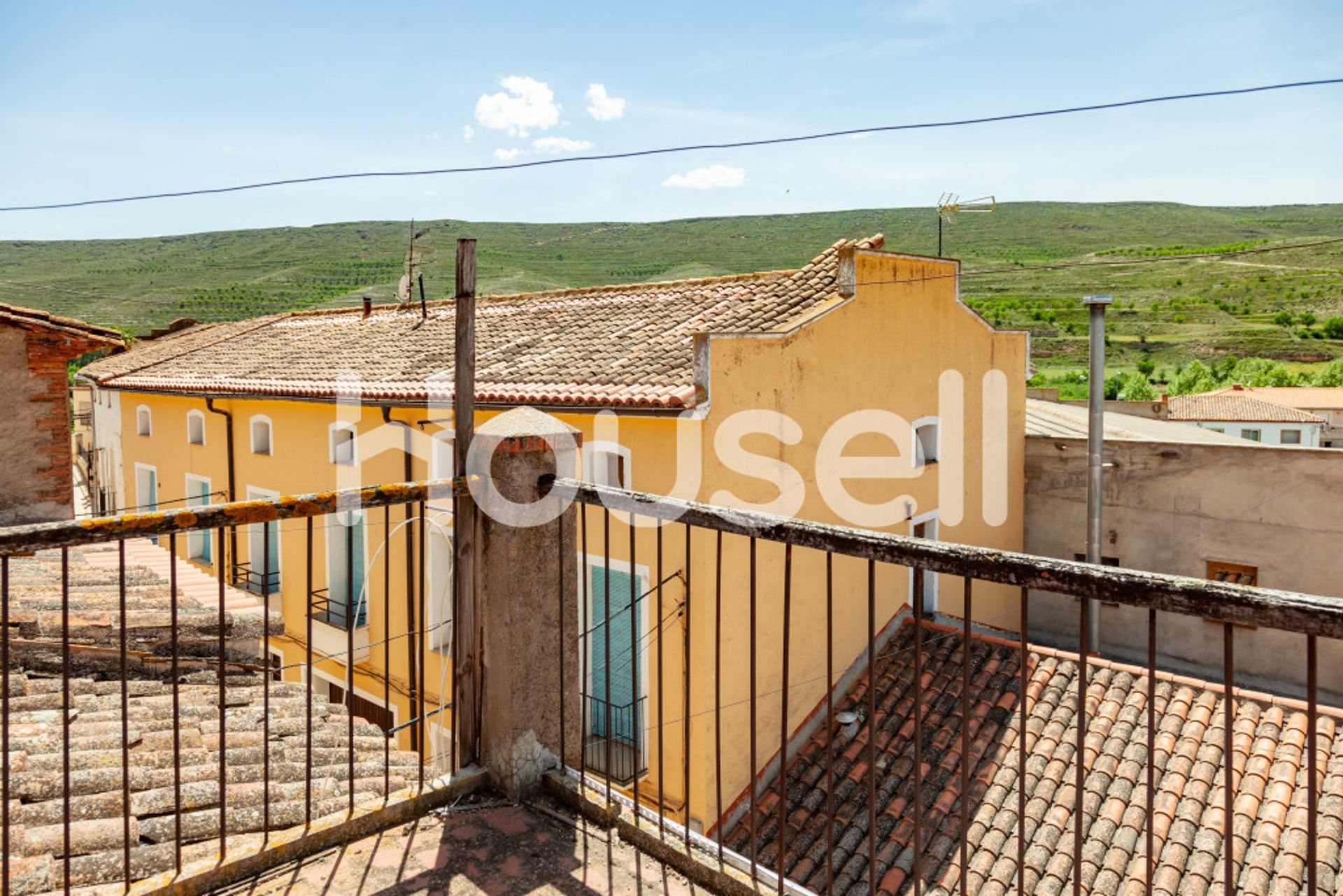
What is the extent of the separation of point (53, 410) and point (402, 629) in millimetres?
4661

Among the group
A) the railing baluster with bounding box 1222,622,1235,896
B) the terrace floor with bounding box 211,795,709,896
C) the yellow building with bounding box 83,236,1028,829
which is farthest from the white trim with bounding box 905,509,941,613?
the railing baluster with bounding box 1222,622,1235,896

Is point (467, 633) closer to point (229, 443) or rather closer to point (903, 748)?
point (903, 748)

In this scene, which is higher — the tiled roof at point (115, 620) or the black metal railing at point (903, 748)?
the tiled roof at point (115, 620)

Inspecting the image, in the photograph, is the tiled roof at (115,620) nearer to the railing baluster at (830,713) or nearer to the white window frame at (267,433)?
the railing baluster at (830,713)

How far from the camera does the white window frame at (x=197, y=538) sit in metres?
15.5

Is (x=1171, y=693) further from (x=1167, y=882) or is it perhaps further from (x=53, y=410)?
(x=53, y=410)

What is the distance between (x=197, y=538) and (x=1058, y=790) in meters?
15.0

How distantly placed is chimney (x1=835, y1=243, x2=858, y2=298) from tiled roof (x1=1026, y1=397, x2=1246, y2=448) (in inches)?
228

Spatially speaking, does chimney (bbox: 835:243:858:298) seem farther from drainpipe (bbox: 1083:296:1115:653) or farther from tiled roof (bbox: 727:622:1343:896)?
tiled roof (bbox: 727:622:1343:896)

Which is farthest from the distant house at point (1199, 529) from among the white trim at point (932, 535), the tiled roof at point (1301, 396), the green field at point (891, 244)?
the tiled roof at point (1301, 396)

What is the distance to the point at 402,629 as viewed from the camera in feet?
37.1

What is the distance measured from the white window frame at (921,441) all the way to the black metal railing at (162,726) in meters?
8.06

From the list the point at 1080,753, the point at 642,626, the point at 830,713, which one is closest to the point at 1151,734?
the point at 1080,753

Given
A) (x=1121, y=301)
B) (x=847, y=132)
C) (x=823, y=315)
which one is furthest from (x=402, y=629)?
(x=1121, y=301)
